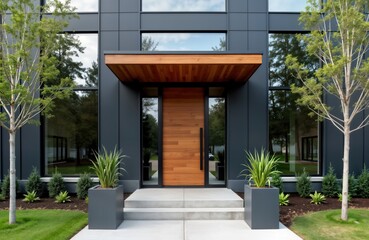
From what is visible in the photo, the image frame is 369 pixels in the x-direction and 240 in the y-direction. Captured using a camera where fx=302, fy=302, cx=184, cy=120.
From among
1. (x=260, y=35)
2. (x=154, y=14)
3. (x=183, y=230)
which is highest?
Answer: (x=154, y=14)

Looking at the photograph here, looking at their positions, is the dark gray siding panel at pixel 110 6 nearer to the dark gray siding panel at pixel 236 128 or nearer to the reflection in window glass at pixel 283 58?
the dark gray siding panel at pixel 236 128

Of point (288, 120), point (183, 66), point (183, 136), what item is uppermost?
point (183, 66)

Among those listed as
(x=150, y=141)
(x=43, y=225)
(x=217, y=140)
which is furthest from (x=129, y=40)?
(x=43, y=225)

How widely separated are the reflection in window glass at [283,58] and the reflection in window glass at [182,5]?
181cm

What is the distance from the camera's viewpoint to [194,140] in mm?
8609

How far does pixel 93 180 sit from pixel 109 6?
4.91m

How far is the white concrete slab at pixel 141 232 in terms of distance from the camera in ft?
17.2

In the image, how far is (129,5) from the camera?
856 cm

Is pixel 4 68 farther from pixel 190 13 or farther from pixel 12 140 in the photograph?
pixel 190 13

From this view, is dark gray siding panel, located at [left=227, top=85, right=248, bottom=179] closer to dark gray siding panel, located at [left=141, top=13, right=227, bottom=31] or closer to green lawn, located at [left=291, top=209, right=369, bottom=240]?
dark gray siding panel, located at [left=141, top=13, right=227, bottom=31]

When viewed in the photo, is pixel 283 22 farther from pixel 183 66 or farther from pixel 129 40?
pixel 129 40

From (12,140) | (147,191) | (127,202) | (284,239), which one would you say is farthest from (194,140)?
(12,140)

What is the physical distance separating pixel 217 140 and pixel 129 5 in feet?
15.0

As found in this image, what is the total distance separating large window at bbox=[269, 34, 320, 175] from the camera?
28.3 ft
